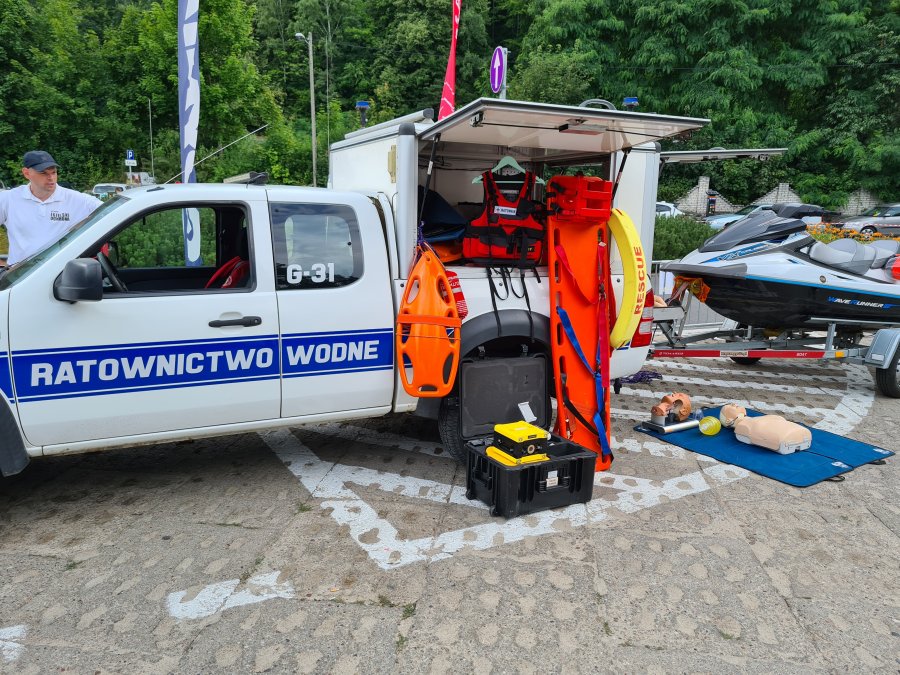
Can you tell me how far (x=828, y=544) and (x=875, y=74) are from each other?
33.2 m

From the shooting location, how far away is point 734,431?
209 inches

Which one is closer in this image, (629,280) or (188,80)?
(629,280)

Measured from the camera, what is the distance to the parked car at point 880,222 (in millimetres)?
21375

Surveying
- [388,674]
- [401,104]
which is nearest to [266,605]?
[388,674]

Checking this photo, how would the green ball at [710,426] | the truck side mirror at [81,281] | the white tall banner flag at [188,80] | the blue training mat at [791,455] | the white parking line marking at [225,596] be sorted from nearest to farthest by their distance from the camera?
the white parking line marking at [225,596] < the truck side mirror at [81,281] < the blue training mat at [791,455] < the green ball at [710,426] < the white tall banner flag at [188,80]

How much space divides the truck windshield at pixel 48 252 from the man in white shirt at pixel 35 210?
4.13 feet

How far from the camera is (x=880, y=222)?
866 inches

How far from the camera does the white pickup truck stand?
3.44 meters

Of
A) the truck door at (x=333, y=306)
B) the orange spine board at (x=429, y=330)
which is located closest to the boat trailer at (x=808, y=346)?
the orange spine board at (x=429, y=330)

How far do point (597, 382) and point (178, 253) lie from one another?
10.8 feet

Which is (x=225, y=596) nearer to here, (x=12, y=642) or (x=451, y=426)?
(x=12, y=642)

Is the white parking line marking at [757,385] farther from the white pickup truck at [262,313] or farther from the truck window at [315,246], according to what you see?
the truck window at [315,246]

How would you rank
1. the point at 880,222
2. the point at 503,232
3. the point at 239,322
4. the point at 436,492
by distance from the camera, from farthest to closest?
the point at 880,222, the point at 503,232, the point at 436,492, the point at 239,322

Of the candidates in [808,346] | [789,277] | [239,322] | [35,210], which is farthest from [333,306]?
[808,346]
